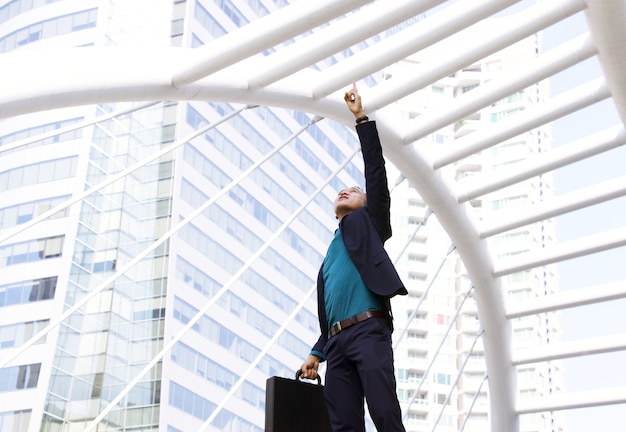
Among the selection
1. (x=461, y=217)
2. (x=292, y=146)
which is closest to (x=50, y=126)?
(x=292, y=146)

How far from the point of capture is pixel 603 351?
912 centimetres

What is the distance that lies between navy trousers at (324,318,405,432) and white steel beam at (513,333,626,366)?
5.50 meters

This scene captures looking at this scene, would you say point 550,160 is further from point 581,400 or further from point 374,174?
point 374,174

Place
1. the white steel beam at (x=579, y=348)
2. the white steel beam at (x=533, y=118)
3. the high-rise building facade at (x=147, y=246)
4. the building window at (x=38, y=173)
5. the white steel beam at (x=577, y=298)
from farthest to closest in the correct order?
the building window at (x=38, y=173)
the high-rise building facade at (x=147, y=246)
the white steel beam at (x=579, y=348)
the white steel beam at (x=577, y=298)
the white steel beam at (x=533, y=118)

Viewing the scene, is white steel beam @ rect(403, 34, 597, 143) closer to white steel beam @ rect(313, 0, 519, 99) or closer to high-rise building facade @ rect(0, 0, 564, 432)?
white steel beam @ rect(313, 0, 519, 99)

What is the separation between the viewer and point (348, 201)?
4.45 m

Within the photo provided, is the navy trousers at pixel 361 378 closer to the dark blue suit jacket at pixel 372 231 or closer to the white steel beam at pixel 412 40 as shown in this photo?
the dark blue suit jacket at pixel 372 231

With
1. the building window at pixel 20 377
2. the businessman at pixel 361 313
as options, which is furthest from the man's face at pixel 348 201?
the building window at pixel 20 377

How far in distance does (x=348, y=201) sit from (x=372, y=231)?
0.29m

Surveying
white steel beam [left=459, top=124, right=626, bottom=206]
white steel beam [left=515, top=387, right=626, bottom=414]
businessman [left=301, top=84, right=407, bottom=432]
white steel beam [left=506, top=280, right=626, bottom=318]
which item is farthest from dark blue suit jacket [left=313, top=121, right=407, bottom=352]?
white steel beam [left=515, top=387, right=626, bottom=414]

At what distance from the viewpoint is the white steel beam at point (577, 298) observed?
855 cm

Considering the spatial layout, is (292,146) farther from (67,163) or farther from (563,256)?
(563,256)

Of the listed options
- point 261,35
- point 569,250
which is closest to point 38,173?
point 569,250

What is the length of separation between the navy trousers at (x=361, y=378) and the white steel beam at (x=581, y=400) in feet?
19.4
